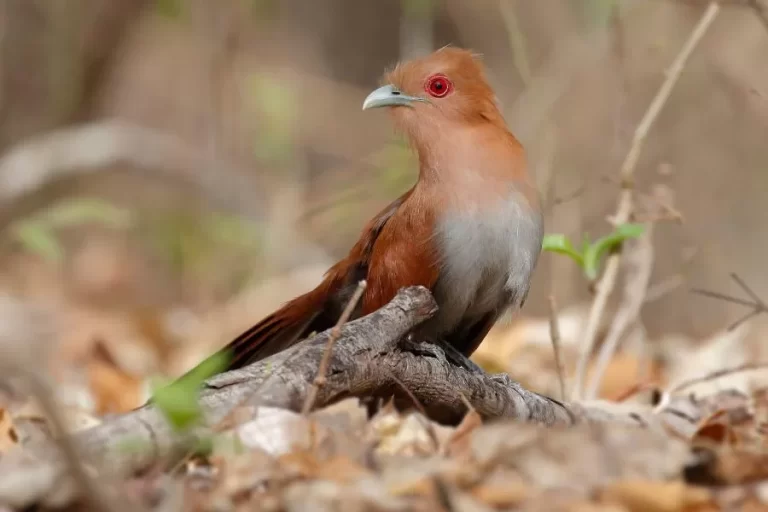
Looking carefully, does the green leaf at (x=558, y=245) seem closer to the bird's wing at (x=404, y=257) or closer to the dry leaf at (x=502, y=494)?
the bird's wing at (x=404, y=257)

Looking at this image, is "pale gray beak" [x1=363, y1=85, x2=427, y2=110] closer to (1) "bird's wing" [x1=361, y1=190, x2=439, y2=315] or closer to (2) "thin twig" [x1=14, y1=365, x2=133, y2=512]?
(1) "bird's wing" [x1=361, y1=190, x2=439, y2=315]

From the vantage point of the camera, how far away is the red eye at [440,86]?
11.9 ft

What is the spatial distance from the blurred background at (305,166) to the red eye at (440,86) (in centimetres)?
104

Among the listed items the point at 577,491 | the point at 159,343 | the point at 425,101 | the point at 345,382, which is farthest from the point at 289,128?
the point at 577,491

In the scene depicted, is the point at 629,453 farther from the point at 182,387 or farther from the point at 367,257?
the point at 367,257

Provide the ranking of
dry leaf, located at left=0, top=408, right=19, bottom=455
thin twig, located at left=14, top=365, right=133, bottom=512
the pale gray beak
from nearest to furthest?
Result: 1. thin twig, located at left=14, top=365, right=133, bottom=512
2. dry leaf, located at left=0, top=408, right=19, bottom=455
3. the pale gray beak

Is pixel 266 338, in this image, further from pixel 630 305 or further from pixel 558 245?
pixel 630 305

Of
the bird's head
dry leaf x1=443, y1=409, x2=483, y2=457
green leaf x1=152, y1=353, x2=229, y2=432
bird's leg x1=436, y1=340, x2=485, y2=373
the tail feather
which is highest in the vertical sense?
the bird's head

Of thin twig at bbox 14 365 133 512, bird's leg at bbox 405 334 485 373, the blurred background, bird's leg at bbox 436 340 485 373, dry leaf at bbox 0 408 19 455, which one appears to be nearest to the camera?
thin twig at bbox 14 365 133 512

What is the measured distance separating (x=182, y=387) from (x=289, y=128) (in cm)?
529

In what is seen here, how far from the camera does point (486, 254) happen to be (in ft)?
11.0

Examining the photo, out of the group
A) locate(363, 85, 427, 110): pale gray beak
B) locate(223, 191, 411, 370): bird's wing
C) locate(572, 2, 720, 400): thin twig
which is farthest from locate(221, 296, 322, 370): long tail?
locate(572, 2, 720, 400): thin twig

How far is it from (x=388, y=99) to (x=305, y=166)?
644 centimetres

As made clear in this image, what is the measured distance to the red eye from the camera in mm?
3629
